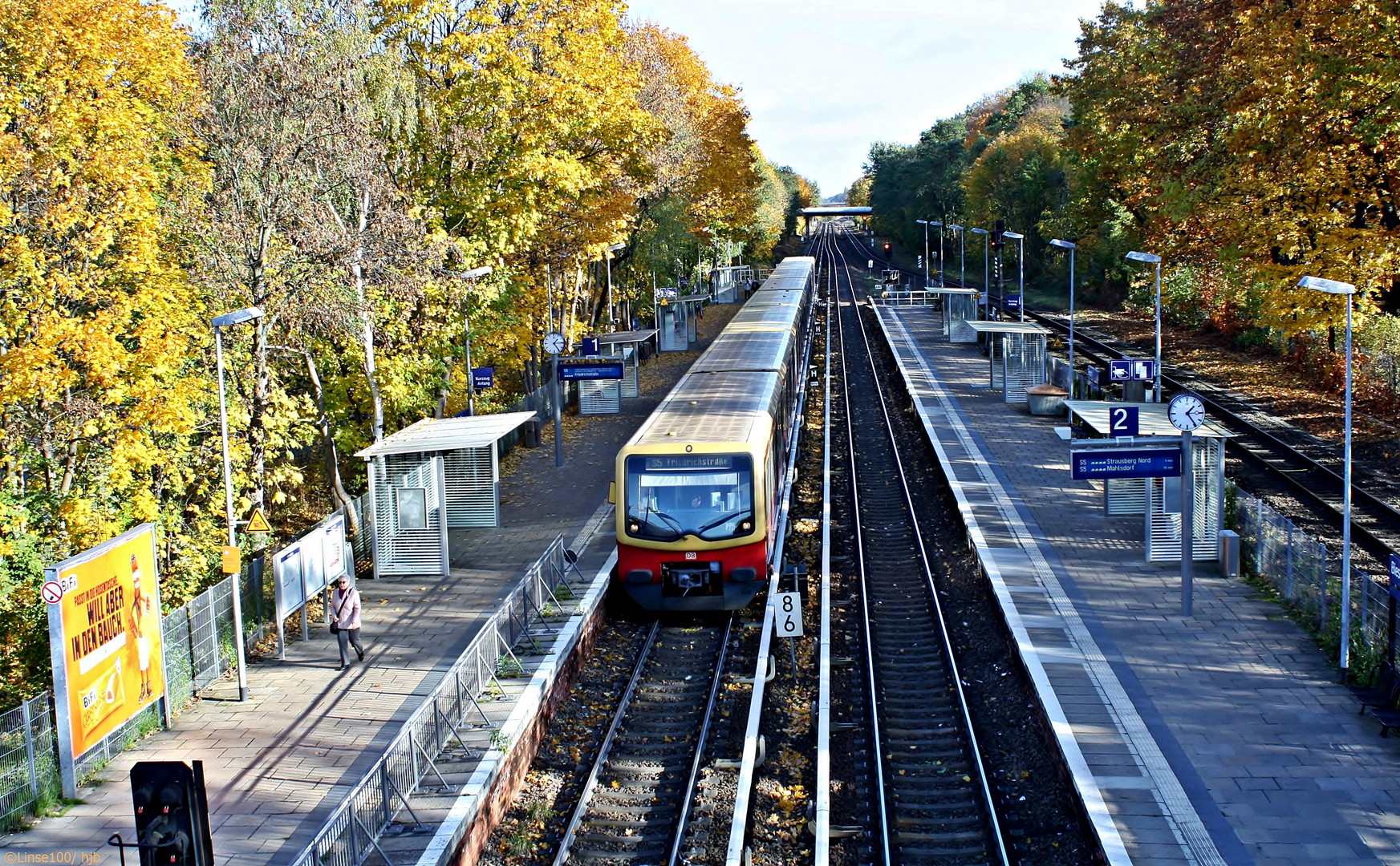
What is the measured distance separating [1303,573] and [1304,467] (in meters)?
10.7

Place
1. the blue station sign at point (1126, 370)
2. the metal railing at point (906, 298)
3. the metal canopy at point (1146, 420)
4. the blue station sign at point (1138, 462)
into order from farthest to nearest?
the metal railing at point (906, 298) < the blue station sign at point (1126, 370) < the metal canopy at point (1146, 420) < the blue station sign at point (1138, 462)

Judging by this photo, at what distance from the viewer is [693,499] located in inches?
625

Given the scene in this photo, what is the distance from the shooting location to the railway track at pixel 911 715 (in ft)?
35.0

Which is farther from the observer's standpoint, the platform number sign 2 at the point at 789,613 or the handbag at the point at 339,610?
the handbag at the point at 339,610

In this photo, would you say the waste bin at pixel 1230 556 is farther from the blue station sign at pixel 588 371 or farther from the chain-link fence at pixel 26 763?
the chain-link fence at pixel 26 763

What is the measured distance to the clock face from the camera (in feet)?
52.7

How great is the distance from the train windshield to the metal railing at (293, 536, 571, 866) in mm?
1619

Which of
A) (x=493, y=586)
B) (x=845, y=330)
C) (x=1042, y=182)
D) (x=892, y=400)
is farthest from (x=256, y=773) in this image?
(x=1042, y=182)

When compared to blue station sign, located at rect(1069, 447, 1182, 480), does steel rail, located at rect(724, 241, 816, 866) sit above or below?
below

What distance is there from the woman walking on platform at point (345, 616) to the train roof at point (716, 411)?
4330mm

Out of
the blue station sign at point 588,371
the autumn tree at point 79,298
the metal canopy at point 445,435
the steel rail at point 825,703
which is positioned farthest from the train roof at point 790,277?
the autumn tree at point 79,298

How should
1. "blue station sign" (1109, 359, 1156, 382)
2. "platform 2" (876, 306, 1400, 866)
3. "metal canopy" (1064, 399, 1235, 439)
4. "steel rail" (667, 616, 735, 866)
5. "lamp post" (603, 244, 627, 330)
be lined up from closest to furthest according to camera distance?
"platform 2" (876, 306, 1400, 866) < "steel rail" (667, 616, 735, 866) < "metal canopy" (1064, 399, 1235, 439) < "blue station sign" (1109, 359, 1156, 382) < "lamp post" (603, 244, 627, 330)

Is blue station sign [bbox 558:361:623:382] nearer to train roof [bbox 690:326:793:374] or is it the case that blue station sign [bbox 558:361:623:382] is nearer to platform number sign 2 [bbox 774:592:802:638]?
train roof [bbox 690:326:793:374]

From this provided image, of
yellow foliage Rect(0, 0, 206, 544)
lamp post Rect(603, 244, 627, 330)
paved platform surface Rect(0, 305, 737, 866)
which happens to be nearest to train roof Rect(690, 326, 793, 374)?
paved platform surface Rect(0, 305, 737, 866)
